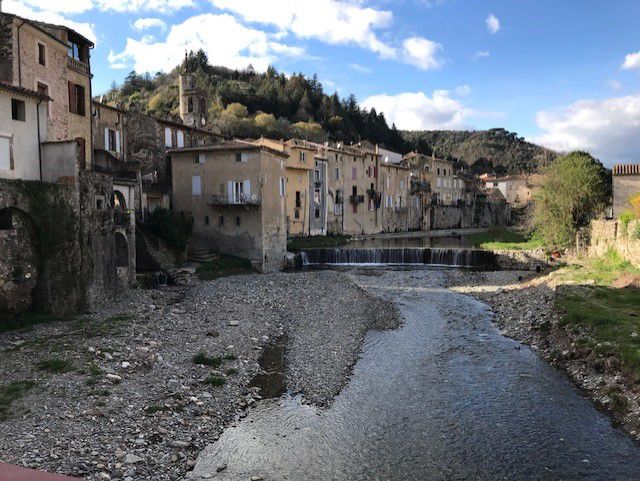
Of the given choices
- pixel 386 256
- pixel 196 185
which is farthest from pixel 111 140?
pixel 386 256

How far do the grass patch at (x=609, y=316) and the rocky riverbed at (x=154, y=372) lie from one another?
7.81 meters

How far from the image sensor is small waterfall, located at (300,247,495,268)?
44.0m

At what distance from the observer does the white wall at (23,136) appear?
20.0 meters

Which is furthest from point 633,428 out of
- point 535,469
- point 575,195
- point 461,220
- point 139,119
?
point 461,220

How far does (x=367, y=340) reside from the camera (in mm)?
20469

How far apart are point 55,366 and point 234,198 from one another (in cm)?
2379

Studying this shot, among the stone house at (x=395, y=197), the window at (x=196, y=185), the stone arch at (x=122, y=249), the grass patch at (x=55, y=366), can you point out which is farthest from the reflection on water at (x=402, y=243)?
the grass patch at (x=55, y=366)

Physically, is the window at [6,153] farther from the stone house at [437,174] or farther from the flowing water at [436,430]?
the stone house at [437,174]

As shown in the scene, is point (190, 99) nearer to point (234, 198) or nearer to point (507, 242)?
point (234, 198)

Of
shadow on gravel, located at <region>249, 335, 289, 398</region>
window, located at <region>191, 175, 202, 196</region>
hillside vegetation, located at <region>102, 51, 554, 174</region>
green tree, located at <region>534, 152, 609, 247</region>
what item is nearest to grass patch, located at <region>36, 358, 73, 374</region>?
shadow on gravel, located at <region>249, 335, 289, 398</region>

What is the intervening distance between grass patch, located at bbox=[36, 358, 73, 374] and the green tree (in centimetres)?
3730

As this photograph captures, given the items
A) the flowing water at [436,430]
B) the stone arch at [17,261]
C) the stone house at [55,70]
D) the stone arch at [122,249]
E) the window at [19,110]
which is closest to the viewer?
the flowing water at [436,430]

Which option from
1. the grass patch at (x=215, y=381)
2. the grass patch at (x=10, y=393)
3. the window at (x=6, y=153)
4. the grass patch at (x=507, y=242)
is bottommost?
the grass patch at (x=215, y=381)

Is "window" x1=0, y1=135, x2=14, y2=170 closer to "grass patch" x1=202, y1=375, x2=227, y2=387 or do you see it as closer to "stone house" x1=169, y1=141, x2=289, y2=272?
"grass patch" x1=202, y1=375, x2=227, y2=387
